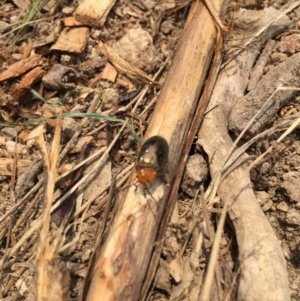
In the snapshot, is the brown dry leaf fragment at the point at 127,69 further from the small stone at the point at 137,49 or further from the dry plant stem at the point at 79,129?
the dry plant stem at the point at 79,129

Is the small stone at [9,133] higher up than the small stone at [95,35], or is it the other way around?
the small stone at [95,35]

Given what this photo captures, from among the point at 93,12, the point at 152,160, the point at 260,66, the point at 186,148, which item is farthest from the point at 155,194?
the point at 93,12

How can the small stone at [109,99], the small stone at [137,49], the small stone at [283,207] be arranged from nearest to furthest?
1. the small stone at [283,207]
2. the small stone at [109,99]
3. the small stone at [137,49]

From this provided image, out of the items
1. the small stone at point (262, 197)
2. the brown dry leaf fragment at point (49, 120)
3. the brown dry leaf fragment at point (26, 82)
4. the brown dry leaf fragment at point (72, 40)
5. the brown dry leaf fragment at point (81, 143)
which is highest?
the brown dry leaf fragment at point (72, 40)

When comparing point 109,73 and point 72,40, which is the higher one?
point 72,40

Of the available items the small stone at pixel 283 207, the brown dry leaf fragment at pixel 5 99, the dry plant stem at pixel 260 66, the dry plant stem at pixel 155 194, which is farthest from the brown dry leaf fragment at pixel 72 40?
the small stone at pixel 283 207

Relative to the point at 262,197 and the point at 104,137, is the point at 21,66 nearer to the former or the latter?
the point at 104,137

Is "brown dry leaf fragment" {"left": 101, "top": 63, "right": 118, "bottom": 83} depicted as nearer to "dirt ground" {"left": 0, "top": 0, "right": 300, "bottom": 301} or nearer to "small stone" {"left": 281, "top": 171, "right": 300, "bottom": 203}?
"dirt ground" {"left": 0, "top": 0, "right": 300, "bottom": 301}
